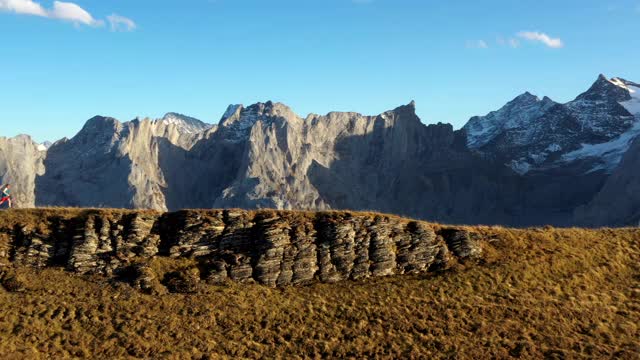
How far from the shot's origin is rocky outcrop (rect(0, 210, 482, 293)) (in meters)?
40.9

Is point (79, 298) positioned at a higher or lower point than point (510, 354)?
higher

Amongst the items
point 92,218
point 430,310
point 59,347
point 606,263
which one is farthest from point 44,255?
point 606,263

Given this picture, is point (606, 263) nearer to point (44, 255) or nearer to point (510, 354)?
point (510, 354)

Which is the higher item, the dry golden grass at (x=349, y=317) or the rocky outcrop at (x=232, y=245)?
the rocky outcrop at (x=232, y=245)

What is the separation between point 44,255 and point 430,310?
87.5 feet

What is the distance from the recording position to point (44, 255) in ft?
135

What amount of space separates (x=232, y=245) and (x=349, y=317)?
10931mm

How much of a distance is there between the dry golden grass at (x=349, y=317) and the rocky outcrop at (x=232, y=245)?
1.12 meters

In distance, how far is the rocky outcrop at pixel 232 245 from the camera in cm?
4088

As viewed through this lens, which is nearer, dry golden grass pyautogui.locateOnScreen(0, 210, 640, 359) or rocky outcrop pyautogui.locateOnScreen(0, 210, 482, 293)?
dry golden grass pyautogui.locateOnScreen(0, 210, 640, 359)

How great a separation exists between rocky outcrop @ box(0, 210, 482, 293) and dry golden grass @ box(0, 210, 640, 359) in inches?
44.0

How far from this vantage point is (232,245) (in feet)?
142

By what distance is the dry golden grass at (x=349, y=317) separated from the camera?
3375cm

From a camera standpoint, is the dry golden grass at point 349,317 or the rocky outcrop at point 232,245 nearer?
the dry golden grass at point 349,317
